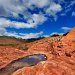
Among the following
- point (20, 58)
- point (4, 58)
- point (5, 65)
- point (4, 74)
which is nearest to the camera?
point (4, 74)

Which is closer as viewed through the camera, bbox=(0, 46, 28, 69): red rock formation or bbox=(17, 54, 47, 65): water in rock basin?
bbox=(0, 46, 28, 69): red rock formation

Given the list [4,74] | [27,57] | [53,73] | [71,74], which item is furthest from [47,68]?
[27,57]

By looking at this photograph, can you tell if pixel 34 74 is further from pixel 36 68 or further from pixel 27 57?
pixel 27 57

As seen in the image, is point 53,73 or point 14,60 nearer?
point 53,73

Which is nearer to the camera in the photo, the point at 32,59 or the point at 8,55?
the point at 8,55

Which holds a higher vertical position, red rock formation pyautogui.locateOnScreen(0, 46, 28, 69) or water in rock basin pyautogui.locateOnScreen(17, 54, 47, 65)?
red rock formation pyautogui.locateOnScreen(0, 46, 28, 69)

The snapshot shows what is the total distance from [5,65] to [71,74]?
→ 18.9m

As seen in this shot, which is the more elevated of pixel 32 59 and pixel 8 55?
pixel 8 55

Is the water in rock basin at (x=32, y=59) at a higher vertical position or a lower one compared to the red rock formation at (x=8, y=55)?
→ lower

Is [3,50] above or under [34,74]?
above

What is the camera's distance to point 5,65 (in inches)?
1651

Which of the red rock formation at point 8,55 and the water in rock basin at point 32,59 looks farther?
the water in rock basin at point 32,59

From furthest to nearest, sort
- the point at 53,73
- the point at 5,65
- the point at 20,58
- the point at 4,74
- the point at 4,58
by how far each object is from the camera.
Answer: the point at 20,58 → the point at 4,58 → the point at 5,65 → the point at 4,74 → the point at 53,73

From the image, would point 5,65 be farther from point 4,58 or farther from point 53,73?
point 53,73
